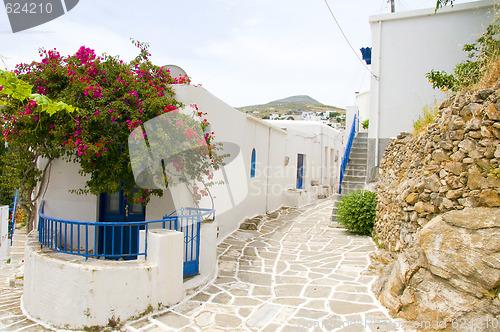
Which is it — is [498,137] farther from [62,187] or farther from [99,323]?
[62,187]

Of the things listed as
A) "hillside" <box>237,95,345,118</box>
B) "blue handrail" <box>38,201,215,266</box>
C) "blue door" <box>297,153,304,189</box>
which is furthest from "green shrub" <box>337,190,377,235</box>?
"hillside" <box>237,95,345,118</box>

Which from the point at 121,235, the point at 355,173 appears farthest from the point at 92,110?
the point at 355,173

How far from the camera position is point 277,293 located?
229 inches

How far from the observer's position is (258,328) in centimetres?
468

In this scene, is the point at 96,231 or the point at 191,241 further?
the point at 96,231

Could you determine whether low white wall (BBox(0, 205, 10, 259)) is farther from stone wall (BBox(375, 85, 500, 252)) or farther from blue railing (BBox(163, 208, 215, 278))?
stone wall (BBox(375, 85, 500, 252))

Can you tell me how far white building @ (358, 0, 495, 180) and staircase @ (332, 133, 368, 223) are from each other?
2.09 feet

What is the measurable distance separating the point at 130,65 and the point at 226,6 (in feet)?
8.87

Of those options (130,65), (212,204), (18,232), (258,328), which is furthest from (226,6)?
(18,232)

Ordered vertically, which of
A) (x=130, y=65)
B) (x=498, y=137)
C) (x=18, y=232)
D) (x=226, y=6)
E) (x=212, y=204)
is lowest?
(x=18, y=232)

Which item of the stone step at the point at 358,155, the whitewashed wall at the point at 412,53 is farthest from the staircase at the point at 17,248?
the stone step at the point at 358,155

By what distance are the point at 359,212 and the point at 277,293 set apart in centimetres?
438

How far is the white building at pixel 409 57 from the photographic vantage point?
32.3 feet

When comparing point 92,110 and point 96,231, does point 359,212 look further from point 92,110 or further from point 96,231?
point 92,110
